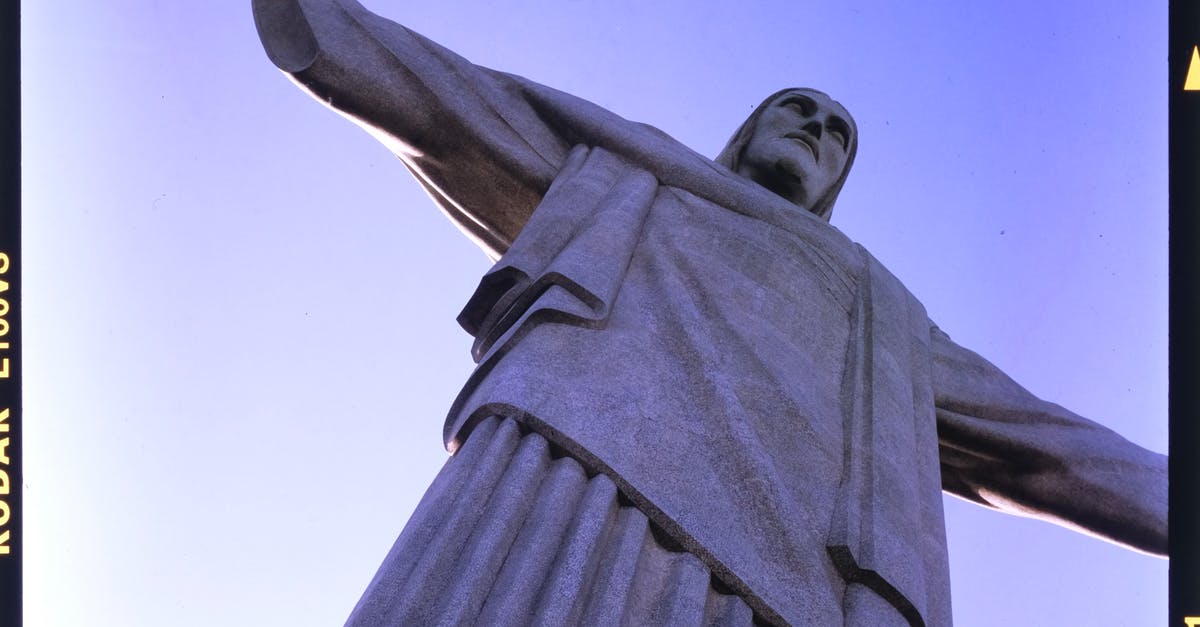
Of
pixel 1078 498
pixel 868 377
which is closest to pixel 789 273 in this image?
pixel 868 377

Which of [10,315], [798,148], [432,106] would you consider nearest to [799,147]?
[798,148]

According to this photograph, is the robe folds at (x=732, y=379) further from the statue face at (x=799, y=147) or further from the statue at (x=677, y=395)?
the statue face at (x=799, y=147)

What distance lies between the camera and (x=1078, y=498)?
8.39 m

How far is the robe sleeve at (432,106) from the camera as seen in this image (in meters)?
8.27

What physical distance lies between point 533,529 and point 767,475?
987 mm

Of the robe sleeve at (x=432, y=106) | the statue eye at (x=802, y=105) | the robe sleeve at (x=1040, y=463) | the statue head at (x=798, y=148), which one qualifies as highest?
Result: the statue eye at (x=802, y=105)
